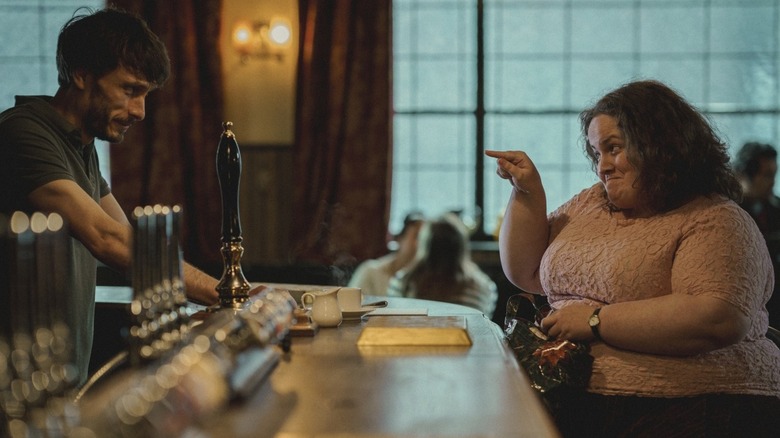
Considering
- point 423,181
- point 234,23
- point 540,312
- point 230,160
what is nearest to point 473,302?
point 540,312

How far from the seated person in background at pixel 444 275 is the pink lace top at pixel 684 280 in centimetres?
190

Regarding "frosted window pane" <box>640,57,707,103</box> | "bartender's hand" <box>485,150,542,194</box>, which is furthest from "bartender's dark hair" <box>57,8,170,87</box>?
"frosted window pane" <box>640,57,707,103</box>

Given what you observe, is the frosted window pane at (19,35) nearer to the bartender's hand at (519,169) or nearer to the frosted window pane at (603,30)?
the frosted window pane at (603,30)

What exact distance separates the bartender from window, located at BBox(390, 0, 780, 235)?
4.56m

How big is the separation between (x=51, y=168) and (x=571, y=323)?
1.38 m

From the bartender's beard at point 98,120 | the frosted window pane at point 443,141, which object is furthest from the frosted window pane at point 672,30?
the bartender's beard at point 98,120

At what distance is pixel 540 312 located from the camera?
2617 millimetres

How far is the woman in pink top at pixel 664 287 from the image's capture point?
227 cm

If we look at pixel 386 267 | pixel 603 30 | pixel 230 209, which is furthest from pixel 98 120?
pixel 603 30

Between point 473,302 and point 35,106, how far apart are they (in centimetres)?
243

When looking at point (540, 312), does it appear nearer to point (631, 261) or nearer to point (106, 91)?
point (631, 261)

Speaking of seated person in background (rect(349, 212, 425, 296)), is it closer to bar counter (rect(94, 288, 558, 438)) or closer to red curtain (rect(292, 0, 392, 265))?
red curtain (rect(292, 0, 392, 265))

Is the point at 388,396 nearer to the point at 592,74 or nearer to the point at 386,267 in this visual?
the point at 386,267

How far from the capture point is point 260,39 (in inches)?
273
